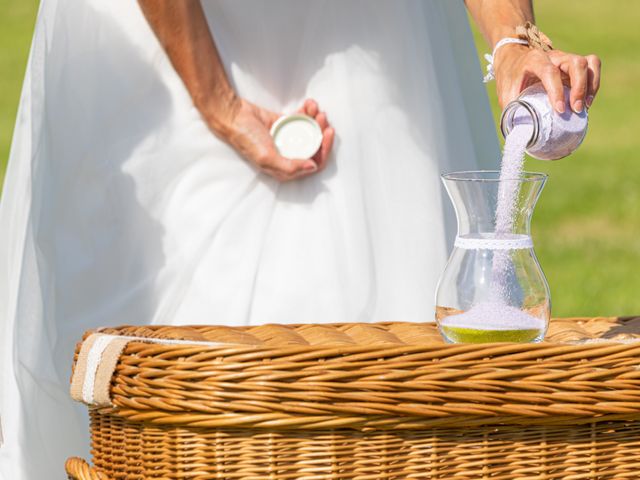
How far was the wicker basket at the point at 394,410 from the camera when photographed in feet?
6.14

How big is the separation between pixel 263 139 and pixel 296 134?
7 centimetres

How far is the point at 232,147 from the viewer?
2.84 metres

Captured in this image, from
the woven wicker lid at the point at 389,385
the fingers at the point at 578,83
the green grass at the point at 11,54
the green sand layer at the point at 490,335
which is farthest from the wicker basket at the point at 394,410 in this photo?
the green grass at the point at 11,54

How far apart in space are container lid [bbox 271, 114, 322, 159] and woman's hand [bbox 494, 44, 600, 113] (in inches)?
20.8

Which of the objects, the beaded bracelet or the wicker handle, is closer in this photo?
the wicker handle

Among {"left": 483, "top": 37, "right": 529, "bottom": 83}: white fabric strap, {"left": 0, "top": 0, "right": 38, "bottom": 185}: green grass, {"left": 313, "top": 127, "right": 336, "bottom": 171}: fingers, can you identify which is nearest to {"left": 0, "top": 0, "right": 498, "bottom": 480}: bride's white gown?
{"left": 313, "top": 127, "right": 336, "bottom": 171}: fingers

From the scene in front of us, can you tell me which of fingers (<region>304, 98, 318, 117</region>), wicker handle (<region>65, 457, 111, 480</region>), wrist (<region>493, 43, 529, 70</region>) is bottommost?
wicker handle (<region>65, 457, 111, 480</region>)

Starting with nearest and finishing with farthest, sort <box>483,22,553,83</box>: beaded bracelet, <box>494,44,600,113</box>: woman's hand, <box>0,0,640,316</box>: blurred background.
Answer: <box>494,44,600,113</box>: woman's hand → <box>483,22,553,83</box>: beaded bracelet → <box>0,0,640,316</box>: blurred background

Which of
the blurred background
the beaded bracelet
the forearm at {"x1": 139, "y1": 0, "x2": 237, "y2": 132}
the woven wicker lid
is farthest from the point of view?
the blurred background

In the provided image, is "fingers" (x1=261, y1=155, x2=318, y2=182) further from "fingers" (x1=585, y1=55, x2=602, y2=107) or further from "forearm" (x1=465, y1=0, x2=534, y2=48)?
"fingers" (x1=585, y1=55, x2=602, y2=107)

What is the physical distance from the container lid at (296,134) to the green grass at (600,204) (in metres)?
3.67

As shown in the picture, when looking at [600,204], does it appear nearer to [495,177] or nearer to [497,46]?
[497,46]

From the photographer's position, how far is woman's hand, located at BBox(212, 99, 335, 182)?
111 inches

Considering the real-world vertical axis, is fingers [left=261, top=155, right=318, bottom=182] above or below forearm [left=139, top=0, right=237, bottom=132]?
below
